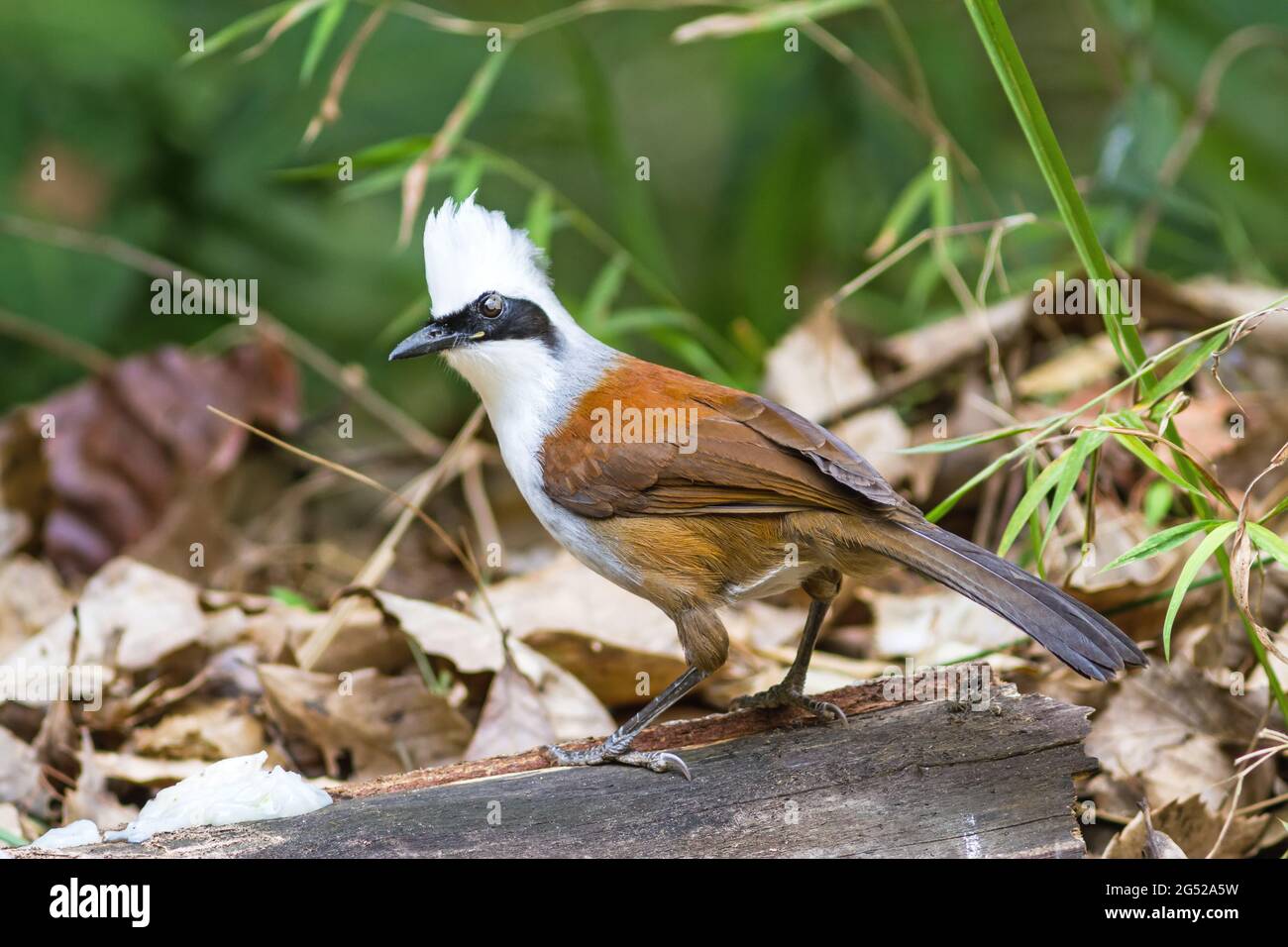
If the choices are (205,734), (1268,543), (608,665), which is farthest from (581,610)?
(1268,543)

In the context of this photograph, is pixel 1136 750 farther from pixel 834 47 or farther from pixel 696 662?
pixel 834 47

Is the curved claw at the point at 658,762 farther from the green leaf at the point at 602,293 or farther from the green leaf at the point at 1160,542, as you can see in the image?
the green leaf at the point at 602,293

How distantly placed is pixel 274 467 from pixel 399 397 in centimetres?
160

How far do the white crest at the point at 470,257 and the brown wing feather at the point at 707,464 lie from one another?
0.40 meters

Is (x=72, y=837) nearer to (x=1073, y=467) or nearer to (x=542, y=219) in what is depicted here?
(x=1073, y=467)

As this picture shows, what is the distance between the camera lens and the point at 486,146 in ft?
24.5

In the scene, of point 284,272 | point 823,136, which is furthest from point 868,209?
point 284,272

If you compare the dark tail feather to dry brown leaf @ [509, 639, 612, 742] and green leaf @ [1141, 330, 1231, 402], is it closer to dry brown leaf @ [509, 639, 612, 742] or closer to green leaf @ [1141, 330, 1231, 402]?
green leaf @ [1141, 330, 1231, 402]

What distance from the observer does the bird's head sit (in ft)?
11.7

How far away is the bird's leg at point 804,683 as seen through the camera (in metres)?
3.38

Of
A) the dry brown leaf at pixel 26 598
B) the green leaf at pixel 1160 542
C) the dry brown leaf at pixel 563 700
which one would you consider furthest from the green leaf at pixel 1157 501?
the dry brown leaf at pixel 26 598

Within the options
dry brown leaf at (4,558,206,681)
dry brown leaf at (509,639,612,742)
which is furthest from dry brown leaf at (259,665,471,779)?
dry brown leaf at (4,558,206,681)

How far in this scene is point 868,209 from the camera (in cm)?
816

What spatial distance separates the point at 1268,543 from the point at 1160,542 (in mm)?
221
